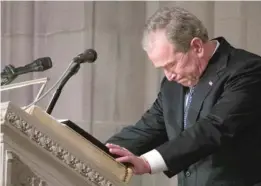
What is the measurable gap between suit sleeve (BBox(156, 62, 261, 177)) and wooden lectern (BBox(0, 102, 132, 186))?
0.28 metres

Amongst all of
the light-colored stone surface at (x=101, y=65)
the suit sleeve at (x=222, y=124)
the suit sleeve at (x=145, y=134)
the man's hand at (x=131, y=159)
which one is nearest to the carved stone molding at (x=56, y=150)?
the man's hand at (x=131, y=159)

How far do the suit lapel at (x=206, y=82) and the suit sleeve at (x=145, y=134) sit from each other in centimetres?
19

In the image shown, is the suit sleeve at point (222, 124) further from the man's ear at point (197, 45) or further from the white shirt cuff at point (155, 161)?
the man's ear at point (197, 45)

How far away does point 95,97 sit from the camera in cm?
383

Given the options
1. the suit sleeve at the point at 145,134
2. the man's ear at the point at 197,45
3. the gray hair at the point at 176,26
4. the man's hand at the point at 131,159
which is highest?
the gray hair at the point at 176,26

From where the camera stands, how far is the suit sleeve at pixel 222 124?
199 centimetres

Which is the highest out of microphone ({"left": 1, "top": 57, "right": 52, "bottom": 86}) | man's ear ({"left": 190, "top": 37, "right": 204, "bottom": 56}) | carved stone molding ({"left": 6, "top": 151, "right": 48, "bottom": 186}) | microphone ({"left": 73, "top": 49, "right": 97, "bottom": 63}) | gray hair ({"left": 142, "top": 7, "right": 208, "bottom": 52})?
gray hair ({"left": 142, "top": 7, "right": 208, "bottom": 52})

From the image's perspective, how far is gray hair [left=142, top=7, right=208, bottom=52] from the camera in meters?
2.16

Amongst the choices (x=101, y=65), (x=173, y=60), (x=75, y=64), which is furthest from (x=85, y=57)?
(x=101, y=65)

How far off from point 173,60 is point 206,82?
0.14 m

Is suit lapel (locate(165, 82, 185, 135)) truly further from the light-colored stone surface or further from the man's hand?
the light-colored stone surface

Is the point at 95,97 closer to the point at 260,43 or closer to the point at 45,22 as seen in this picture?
the point at 45,22

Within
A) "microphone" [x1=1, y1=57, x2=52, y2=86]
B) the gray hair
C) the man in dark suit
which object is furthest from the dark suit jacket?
"microphone" [x1=1, y1=57, x2=52, y2=86]

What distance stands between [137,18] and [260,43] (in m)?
0.79
